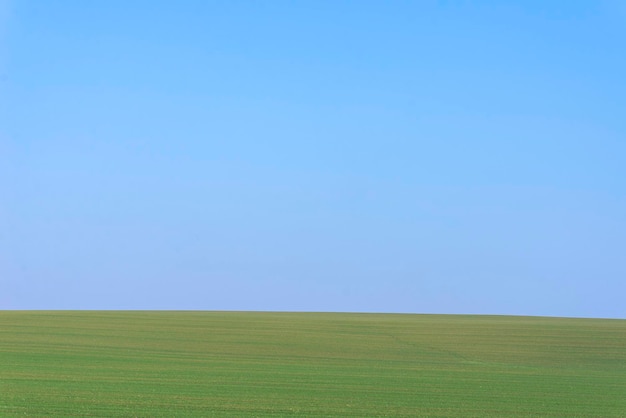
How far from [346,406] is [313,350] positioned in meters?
23.9

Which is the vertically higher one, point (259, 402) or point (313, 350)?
point (313, 350)

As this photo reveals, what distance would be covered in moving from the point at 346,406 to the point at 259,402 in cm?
247

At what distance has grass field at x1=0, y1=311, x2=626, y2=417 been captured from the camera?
83.1 ft

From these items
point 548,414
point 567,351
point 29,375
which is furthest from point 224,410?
point 567,351

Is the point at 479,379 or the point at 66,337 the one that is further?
the point at 66,337

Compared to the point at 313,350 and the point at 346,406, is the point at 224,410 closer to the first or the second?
the point at 346,406

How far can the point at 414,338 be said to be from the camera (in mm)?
58031

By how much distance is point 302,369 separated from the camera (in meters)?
38.1

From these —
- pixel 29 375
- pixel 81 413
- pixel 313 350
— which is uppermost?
pixel 313 350

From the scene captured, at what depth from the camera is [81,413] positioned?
22.2 meters

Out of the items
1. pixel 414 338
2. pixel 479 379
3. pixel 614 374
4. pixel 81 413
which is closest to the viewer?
pixel 81 413

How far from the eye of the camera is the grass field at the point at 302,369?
997 inches

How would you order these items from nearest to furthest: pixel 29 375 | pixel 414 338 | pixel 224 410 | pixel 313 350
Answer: pixel 224 410 → pixel 29 375 → pixel 313 350 → pixel 414 338

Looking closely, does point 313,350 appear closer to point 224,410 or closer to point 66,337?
point 66,337
